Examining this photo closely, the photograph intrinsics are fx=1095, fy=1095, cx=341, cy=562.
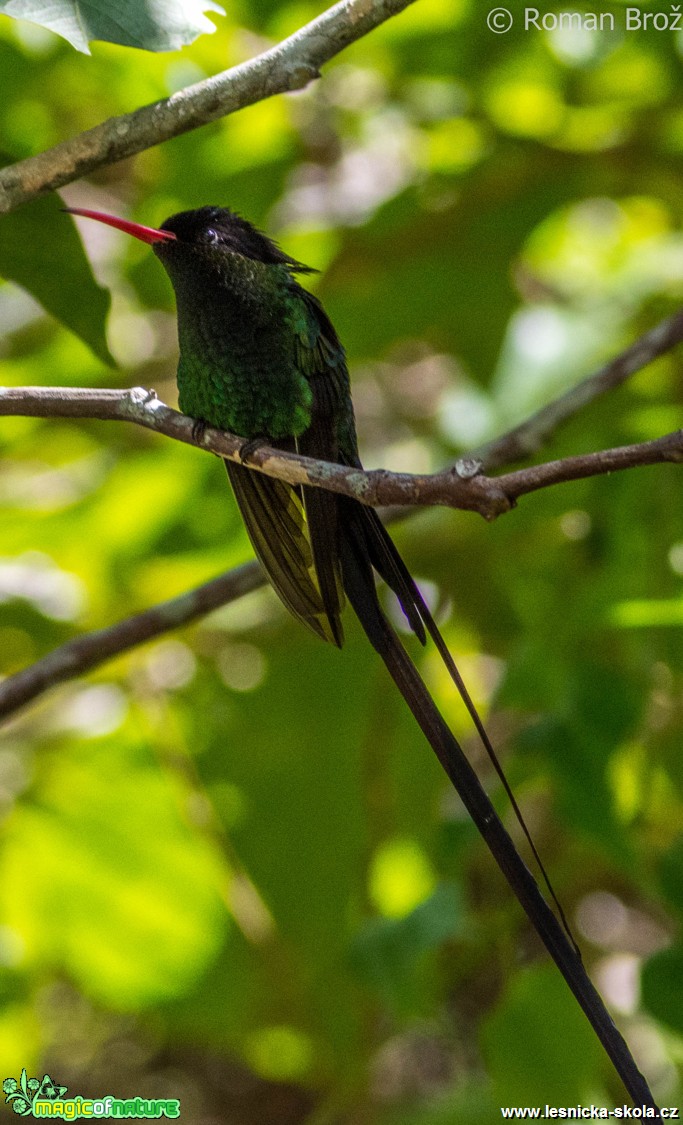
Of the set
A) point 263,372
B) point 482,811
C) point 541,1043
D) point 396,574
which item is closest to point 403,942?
point 541,1043

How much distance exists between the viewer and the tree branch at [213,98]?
1254 mm

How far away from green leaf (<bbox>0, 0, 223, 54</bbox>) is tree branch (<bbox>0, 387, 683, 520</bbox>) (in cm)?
40

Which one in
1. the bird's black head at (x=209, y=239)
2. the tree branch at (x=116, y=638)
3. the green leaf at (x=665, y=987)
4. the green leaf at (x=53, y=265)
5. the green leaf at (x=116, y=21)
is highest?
the bird's black head at (x=209, y=239)

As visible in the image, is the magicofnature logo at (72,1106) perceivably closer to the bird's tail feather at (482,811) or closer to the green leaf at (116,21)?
the bird's tail feather at (482,811)

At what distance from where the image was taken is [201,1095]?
3.40 metres

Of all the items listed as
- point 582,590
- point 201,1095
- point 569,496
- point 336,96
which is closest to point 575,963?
point 582,590

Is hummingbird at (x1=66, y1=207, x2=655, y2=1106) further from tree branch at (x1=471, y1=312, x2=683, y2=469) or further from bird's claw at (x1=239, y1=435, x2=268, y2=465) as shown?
tree branch at (x1=471, y1=312, x2=683, y2=469)

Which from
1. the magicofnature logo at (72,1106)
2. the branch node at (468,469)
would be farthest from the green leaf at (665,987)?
the branch node at (468,469)

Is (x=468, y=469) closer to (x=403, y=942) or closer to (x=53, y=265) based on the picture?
(x=53, y=265)

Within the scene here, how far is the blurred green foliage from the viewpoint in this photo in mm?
2395

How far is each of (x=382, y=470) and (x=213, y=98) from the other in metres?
0.48

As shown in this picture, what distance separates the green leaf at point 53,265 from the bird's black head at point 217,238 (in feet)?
1.35

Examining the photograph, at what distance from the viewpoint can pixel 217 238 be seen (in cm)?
192

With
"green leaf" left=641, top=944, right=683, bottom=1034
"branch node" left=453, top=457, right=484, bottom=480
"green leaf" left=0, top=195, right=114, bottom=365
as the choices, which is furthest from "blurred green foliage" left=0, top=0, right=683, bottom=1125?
"branch node" left=453, top=457, right=484, bottom=480
